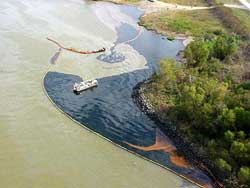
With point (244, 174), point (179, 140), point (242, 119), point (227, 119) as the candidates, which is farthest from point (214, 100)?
point (244, 174)

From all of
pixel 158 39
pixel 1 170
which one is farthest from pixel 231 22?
pixel 1 170

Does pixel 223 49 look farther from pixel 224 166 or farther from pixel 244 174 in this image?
pixel 244 174

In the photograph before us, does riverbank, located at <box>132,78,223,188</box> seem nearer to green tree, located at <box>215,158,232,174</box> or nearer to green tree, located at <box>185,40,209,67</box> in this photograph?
green tree, located at <box>215,158,232,174</box>

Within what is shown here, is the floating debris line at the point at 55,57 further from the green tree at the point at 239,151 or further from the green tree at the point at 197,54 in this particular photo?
the green tree at the point at 239,151

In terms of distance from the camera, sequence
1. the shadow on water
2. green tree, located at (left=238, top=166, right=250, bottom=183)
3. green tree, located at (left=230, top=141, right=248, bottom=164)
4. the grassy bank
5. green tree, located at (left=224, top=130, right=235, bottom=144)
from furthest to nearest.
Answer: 1. the grassy bank
2. the shadow on water
3. green tree, located at (left=224, top=130, right=235, bottom=144)
4. green tree, located at (left=230, top=141, right=248, bottom=164)
5. green tree, located at (left=238, top=166, right=250, bottom=183)

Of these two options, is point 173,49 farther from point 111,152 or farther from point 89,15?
point 111,152

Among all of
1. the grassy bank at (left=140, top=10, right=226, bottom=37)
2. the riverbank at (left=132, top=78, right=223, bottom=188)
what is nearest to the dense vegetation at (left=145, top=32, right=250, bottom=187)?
the riverbank at (left=132, top=78, right=223, bottom=188)

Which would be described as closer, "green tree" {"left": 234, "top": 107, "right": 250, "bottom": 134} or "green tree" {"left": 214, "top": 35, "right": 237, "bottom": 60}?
"green tree" {"left": 234, "top": 107, "right": 250, "bottom": 134}

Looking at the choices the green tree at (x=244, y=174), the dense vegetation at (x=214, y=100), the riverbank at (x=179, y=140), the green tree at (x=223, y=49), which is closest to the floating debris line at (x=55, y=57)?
the riverbank at (x=179, y=140)
